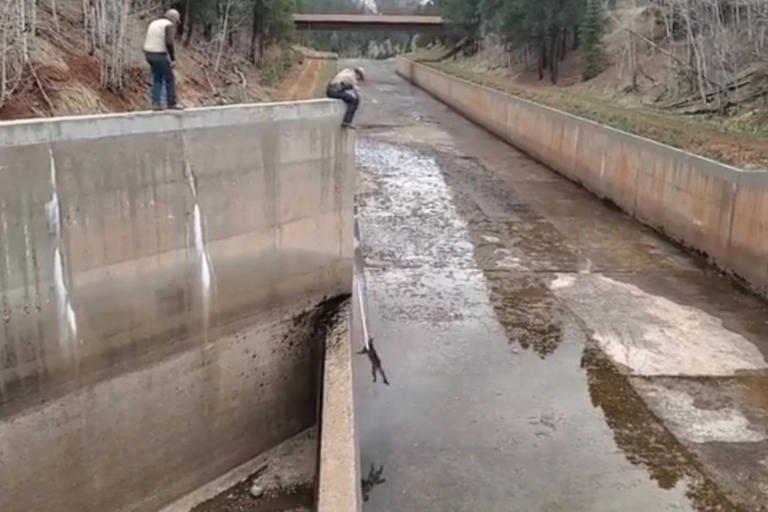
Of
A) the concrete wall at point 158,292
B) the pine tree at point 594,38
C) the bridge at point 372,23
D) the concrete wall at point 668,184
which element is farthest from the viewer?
the bridge at point 372,23

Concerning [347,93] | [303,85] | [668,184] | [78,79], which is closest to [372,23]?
[303,85]

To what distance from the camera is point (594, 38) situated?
925 inches

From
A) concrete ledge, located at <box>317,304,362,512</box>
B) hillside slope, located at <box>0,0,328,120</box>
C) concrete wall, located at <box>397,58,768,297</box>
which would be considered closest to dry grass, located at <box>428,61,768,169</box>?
concrete wall, located at <box>397,58,768,297</box>

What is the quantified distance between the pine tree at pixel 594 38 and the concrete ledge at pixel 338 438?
19247 mm

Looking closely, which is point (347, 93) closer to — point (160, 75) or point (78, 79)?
point (160, 75)

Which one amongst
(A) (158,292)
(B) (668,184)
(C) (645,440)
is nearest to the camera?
(A) (158,292)

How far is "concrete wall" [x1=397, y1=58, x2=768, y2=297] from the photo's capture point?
9.12 meters

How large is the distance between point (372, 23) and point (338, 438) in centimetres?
4370

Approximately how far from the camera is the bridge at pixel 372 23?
44.1 m

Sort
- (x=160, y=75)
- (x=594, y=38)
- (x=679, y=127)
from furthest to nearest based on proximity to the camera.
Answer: (x=594, y=38)
(x=679, y=127)
(x=160, y=75)

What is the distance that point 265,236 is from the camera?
21.8 ft

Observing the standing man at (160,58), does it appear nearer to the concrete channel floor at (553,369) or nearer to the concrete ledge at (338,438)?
the concrete ledge at (338,438)

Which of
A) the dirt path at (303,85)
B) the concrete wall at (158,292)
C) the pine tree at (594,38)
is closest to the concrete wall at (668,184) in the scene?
the pine tree at (594,38)

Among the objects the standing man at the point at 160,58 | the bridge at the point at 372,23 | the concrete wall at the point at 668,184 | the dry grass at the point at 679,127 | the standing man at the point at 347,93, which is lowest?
the concrete wall at the point at 668,184
